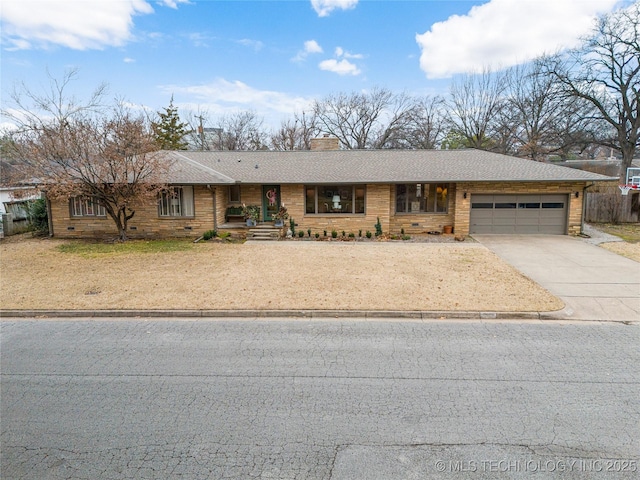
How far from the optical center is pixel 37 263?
465 inches

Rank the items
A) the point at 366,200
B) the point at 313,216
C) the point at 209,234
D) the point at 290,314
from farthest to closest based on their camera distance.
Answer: the point at 313,216 → the point at 366,200 → the point at 209,234 → the point at 290,314

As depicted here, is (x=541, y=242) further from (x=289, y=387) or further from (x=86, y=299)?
(x=86, y=299)

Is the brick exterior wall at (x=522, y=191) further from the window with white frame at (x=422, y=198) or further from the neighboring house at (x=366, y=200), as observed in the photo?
the window with white frame at (x=422, y=198)

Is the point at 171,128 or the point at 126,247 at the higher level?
the point at 171,128

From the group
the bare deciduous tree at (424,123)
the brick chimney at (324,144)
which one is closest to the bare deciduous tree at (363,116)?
the bare deciduous tree at (424,123)

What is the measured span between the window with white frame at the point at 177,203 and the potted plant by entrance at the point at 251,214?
7.60 ft

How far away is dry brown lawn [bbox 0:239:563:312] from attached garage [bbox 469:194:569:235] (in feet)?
12.0

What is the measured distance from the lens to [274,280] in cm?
968

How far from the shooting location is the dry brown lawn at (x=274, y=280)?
7.84m

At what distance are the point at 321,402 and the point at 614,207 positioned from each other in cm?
2248

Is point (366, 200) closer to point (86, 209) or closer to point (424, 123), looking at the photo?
point (86, 209)

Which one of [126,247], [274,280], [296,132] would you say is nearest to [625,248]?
[274,280]

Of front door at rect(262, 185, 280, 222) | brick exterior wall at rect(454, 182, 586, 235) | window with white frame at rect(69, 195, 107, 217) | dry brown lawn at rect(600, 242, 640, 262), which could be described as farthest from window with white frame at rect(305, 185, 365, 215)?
dry brown lawn at rect(600, 242, 640, 262)

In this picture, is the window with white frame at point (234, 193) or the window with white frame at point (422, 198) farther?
the window with white frame at point (234, 193)
